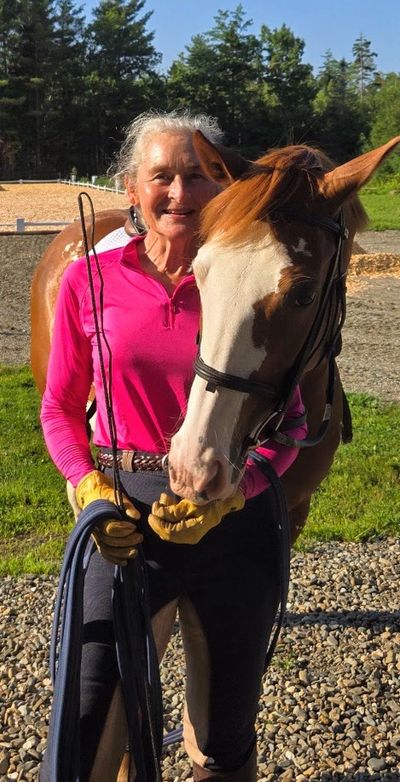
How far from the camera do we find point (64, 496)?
538 cm

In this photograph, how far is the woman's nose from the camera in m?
2.05

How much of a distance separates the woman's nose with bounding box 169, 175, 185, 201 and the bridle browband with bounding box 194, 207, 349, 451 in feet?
1.60

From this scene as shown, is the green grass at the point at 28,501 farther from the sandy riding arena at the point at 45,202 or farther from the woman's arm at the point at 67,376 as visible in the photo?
the sandy riding arena at the point at 45,202

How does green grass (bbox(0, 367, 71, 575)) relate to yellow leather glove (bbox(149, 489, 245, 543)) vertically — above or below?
below

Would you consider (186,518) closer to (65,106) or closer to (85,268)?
(85,268)

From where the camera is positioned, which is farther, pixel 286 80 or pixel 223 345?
pixel 286 80

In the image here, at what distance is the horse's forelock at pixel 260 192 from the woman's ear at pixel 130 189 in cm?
70

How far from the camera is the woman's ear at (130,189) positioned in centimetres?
240

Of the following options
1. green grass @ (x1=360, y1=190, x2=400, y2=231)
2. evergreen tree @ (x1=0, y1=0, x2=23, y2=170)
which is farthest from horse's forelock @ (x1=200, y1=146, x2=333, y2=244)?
evergreen tree @ (x1=0, y1=0, x2=23, y2=170)

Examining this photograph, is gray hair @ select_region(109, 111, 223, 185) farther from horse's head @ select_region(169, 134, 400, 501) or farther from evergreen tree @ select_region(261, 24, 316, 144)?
evergreen tree @ select_region(261, 24, 316, 144)

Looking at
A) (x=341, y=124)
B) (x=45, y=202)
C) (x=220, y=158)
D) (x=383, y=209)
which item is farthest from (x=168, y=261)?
(x=341, y=124)

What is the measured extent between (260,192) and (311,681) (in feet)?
8.19

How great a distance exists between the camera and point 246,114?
188 ft

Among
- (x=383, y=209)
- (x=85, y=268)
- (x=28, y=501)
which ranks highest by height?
(x=85, y=268)
